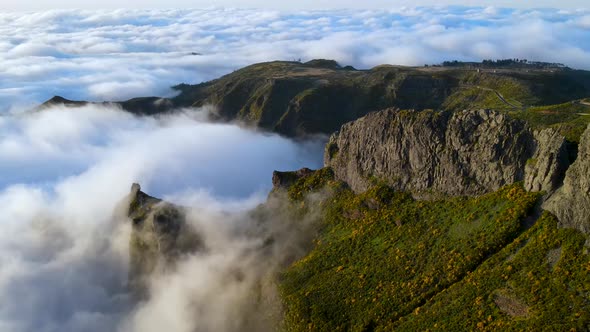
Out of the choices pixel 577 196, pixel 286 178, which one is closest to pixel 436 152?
pixel 577 196

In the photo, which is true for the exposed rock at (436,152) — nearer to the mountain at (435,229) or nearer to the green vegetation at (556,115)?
the mountain at (435,229)

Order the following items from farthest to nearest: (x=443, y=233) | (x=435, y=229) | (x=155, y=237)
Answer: (x=155, y=237) → (x=435, y=229) → (x=443, y=233)

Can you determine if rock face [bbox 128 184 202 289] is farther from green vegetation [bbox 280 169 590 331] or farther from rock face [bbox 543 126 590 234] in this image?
rock face [bbox 543 126 590 234]

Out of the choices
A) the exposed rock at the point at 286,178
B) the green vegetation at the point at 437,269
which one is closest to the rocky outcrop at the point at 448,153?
the green vegetation at the point at 437,269

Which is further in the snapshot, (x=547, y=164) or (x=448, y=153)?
(x=448, y=153)

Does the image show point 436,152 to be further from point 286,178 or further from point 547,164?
point 286,178

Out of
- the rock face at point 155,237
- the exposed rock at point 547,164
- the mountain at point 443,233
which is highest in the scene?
the exposed rock at point 547,164

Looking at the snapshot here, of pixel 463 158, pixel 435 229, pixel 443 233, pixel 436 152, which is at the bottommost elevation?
pixel 443 233

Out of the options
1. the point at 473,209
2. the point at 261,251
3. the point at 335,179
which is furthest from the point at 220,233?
the point at 473,209
